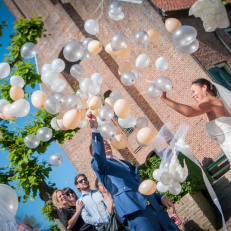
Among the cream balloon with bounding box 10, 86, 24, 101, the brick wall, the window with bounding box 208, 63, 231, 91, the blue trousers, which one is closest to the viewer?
the blue trousers

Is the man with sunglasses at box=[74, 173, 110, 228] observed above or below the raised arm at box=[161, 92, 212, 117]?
below

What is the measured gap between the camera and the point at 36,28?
8.65m

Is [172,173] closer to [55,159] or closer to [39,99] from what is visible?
[55,159]

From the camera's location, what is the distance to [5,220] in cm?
238

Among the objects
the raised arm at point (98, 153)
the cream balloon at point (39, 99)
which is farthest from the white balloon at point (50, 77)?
the raised arm at point (98, 153)

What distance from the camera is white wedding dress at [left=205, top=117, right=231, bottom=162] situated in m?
3.72

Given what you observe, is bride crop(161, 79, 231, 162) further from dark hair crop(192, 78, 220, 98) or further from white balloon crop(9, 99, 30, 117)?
white balloon crop(9, 99, 30, 117)

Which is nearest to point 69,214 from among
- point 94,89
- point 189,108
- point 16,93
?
point 94,89

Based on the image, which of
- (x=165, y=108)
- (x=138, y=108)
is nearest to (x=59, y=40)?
(x=138, y=108)

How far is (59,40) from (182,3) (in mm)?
6017

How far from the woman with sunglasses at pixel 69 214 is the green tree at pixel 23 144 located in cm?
315

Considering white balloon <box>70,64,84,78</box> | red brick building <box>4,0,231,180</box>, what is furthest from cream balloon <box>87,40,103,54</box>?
red brick building <box>4,0,231,180</box>

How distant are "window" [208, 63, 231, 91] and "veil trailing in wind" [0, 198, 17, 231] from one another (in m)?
9.41

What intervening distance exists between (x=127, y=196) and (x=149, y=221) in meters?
0.39
